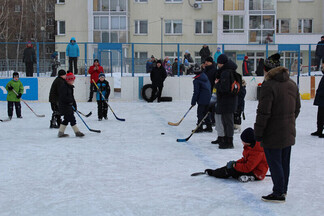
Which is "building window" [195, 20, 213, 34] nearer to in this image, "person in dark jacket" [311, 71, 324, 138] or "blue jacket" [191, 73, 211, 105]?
"blue jacket" [191, 73, 211, 105]

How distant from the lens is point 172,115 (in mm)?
12938

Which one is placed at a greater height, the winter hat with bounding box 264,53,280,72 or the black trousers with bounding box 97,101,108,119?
the winter hat with bounding box 264,53,280,72

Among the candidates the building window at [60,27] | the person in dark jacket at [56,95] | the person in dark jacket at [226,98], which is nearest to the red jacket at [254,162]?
the person in dark jacket at [226,98]

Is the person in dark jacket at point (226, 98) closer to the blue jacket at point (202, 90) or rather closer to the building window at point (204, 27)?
the blue jacket at point (202, 90)

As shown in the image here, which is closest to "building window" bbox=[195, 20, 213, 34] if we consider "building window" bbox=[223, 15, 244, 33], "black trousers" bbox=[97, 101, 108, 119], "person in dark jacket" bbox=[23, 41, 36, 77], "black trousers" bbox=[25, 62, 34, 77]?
"building window" bbox=[223, 15, 244, 33]

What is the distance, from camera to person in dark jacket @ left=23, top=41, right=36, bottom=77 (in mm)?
17266

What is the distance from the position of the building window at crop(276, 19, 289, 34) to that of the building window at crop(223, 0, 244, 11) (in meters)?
3.42

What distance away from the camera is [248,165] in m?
5.36

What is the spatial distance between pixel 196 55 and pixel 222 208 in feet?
51.7

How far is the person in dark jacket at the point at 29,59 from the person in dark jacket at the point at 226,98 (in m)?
11.3

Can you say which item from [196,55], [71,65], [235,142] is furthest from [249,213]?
[196,55]

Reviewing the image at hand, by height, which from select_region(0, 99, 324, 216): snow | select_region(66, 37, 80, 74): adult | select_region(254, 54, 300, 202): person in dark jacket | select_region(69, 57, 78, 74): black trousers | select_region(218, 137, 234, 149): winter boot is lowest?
select_region(0, 99, 324, 216): snow

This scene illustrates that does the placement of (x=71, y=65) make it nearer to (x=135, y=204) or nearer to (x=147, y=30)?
(x=135, y=204)

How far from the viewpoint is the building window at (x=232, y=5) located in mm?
35562
